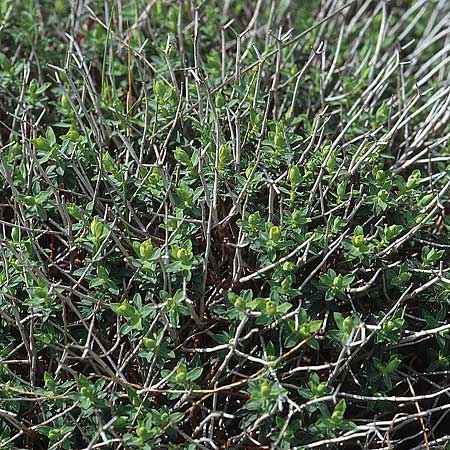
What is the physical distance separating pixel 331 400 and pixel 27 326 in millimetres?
635

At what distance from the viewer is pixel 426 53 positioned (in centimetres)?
266

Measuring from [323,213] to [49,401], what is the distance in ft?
2.17

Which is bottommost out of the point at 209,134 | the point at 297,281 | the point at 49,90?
the point at 49,90

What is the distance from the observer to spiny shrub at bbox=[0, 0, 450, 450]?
1.44 metres

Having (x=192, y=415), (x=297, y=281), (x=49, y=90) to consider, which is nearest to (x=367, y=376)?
(x=297, y=281)

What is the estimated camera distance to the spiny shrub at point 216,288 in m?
1.44

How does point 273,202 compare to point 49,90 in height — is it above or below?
above

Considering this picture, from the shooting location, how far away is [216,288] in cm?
160

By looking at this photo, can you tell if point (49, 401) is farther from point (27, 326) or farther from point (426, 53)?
point (426, 53)

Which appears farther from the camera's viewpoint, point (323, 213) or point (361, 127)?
point (361, 127)

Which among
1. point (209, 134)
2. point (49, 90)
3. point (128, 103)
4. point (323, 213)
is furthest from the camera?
point (49, 90)

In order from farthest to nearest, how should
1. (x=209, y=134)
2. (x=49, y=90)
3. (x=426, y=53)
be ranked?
(x=426, y=53) < (x=49, y=90) < (x=209, y=134)

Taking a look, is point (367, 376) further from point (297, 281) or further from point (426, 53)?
point (426, 53)

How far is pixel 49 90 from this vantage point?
2.13 m
